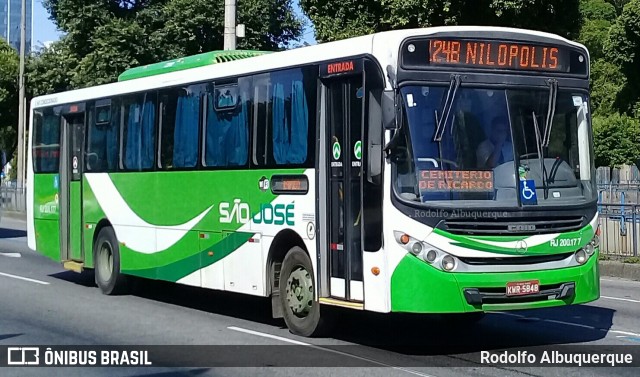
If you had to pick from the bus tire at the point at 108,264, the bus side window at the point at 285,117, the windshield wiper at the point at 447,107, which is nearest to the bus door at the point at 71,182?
the bus tire at the point at 108,264

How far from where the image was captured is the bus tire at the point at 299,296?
11.7 meters

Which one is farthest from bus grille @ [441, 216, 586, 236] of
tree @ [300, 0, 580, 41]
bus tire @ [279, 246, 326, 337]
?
tree @ [300, 0, 580, 41]

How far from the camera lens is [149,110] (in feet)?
51.6

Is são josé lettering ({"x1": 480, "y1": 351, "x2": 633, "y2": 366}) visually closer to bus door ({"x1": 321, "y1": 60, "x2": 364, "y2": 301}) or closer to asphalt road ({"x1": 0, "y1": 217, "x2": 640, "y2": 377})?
asphalt road ({"x1": 0, "y1": 217, "x2": 640, "y2": 377})

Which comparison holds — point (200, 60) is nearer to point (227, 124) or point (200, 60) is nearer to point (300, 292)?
point (227, 124)

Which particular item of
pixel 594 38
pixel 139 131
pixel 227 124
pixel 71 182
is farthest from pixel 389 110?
pixel 594 38

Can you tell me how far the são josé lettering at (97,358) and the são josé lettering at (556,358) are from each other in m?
3.50

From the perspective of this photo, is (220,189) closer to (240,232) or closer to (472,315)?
(240,232)

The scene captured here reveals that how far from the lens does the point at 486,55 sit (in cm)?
1071

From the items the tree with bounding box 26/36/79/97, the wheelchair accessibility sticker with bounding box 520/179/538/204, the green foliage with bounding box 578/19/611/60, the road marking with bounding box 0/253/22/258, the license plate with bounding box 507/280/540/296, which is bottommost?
the road marking with bounding box 0/253/22/258

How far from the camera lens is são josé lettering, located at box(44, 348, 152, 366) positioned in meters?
10.5

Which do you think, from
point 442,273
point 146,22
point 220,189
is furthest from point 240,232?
point 146,22

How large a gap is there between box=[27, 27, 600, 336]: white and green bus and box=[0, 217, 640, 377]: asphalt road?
1.82ft

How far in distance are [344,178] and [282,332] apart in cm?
236
